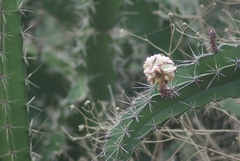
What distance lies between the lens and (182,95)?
5.48ft

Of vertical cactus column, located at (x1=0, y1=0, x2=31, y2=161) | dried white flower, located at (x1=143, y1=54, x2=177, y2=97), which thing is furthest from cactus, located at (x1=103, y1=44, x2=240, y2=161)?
vertical cactus column, located at (x1=0, y1=0, x2=31, y2=161)

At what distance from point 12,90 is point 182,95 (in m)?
0.77

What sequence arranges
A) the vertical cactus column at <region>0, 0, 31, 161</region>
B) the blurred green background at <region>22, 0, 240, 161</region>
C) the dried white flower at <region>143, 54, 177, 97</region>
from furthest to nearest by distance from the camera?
the blurred green background at <region>22, 0, 240, 161</region>
the vertical cactus column at <region>0, 0, 31, 161</region>
the dried white flower at <region>143, 54, 177, 97</region>

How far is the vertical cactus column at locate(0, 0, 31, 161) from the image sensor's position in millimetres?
2012

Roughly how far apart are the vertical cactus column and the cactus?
1.75 ft

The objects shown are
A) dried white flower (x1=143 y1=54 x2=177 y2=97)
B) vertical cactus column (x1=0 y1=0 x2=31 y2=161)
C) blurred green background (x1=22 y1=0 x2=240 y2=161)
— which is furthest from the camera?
blurred green background (x1=22 y1=0 x2=240 y2=161)

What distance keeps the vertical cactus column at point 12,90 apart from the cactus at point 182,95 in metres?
0.53

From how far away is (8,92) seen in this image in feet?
6.77

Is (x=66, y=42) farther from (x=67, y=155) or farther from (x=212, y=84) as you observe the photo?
(x=212, y=84)

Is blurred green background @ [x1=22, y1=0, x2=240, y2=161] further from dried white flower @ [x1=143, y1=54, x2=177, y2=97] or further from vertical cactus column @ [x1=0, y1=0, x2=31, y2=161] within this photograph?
dried white flower @ [x1=143, y1=54, x2=177, y2=97]

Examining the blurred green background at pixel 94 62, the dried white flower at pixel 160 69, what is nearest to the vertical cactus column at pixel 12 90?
the blurred green background at pixel 94 62

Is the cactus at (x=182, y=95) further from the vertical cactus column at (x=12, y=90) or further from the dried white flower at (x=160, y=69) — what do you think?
the vertical cactus column at (x=12, y=90)

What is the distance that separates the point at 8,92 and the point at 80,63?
103 cm

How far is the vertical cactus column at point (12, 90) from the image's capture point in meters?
2.01
